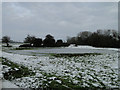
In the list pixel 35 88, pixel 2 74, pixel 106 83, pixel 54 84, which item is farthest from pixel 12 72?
pixel 106 83

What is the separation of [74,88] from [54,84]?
64 centimetres

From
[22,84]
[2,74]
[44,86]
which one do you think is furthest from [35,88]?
[2,74]

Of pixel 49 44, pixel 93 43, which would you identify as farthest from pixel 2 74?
pixel 93 43

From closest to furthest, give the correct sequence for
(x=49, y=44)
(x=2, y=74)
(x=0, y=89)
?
(x=0, y=89) < (x=2, y=74) < (x=49, y=44)

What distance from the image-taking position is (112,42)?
30.2 meters

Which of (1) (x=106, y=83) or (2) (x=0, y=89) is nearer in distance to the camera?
(2) (x=0, y=89)

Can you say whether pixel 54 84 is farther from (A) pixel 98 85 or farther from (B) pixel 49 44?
(B) pixel 49 44

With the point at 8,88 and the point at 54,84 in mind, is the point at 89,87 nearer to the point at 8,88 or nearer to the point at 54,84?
the point at 54,84

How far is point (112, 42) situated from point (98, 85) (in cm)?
3070

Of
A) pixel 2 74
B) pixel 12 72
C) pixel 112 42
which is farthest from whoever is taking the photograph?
pixel 112 42

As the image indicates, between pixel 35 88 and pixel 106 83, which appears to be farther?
pixel 106 83

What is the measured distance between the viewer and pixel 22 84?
319 cm

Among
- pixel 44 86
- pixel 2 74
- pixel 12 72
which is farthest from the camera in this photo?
pixel 12 72

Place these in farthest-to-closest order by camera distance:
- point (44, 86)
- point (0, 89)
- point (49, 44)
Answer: point (49, 44), point (44, 86), point (0, 89)
